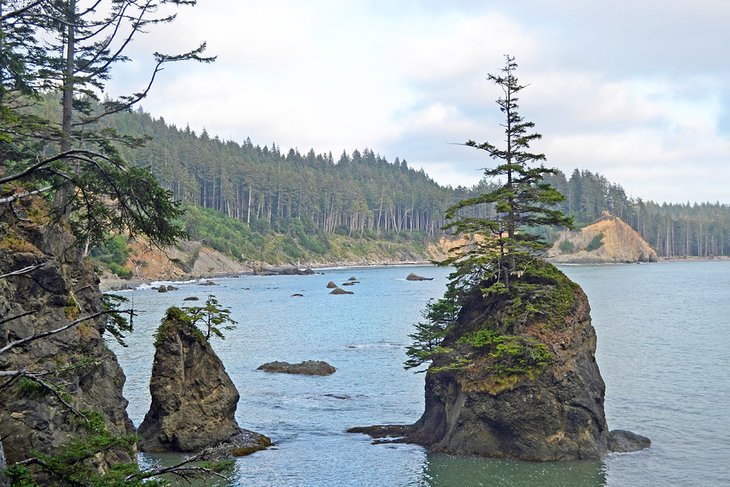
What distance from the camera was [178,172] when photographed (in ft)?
531

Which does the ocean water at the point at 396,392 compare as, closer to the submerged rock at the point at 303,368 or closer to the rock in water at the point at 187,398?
the submerged rock at the point at 303,368

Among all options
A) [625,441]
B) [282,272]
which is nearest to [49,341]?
[625,441]

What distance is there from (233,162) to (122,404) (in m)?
172

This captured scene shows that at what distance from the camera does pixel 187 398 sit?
2991 centimetres

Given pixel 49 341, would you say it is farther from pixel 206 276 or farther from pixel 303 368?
pixel 206 276

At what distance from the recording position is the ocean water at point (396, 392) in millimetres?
27062

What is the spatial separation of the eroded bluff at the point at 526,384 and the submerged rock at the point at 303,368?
1605cm

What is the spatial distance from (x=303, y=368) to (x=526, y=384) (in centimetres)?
2265

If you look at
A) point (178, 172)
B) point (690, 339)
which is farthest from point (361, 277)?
point (690, 339)

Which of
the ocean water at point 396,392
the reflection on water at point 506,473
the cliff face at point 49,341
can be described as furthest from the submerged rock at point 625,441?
the cliff face at point 49,341

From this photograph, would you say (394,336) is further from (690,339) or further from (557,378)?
(557,378)

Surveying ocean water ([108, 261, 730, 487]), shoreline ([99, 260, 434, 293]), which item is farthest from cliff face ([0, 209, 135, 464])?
shoreline ([99, 260, 434, 293])

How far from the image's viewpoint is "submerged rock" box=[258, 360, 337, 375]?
157 ft

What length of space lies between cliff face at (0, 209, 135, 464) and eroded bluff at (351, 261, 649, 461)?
48.4ft
